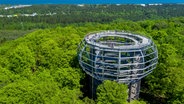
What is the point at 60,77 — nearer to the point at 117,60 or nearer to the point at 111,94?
the point at 117,60

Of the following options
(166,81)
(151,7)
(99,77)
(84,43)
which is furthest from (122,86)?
(151,7)

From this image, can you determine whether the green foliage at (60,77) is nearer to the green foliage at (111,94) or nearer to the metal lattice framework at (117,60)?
the green foliage at (111,94)

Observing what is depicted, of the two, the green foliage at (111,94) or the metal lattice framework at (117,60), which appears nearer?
the green foliage at (111,94)

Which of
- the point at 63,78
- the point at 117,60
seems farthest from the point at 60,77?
the point at 117,60

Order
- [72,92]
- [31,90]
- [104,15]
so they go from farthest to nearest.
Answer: [104,15]
[72,92]
[31,90]

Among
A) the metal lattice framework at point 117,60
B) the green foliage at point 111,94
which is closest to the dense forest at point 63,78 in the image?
the green foliage at point 111,94

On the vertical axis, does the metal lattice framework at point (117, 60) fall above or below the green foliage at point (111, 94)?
above

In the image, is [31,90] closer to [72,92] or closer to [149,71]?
[72,92]

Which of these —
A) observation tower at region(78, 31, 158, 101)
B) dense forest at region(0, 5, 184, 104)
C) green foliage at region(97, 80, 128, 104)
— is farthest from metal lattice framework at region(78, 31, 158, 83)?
green foliage at region(97, 80, 128, 104)
